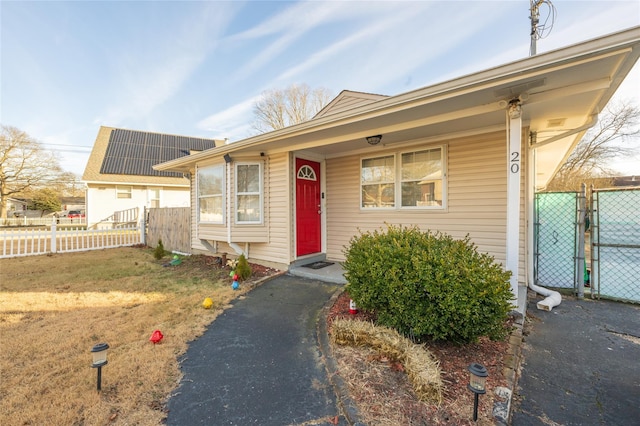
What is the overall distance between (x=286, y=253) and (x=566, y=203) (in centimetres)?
503

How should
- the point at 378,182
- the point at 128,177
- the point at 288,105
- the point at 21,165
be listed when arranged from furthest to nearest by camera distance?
the point at 288,105
the point at 21,165
the point at 128,177
the point at 378,182

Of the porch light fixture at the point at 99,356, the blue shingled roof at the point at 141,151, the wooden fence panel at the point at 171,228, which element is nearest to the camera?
the porch light fixture at the point at 99,356

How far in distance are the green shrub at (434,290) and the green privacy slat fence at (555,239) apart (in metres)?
2.95

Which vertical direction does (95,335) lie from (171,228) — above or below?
below

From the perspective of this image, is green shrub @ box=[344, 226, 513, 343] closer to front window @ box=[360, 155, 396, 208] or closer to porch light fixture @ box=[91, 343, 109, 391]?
porch light fixture @ box=[91, 343, 109, 391]

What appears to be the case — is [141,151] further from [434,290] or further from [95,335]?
[434,290]

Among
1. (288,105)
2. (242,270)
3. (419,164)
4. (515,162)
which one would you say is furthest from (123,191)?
(515,162)

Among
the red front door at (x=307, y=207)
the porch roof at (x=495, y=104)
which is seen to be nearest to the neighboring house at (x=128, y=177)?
the red front door at (x=307, y=207)

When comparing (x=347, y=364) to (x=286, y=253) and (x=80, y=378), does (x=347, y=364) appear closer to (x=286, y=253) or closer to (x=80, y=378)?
(x=80, y=378)

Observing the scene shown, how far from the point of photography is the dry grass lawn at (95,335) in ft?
6.54

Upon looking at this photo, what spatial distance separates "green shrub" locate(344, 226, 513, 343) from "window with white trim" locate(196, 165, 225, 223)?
4.72 metres

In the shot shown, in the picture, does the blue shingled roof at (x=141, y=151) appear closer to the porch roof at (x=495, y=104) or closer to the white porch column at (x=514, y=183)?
the porch roof at (x=495, y=104)

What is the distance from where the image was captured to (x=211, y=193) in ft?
22.8

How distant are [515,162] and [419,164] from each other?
2.01 m
